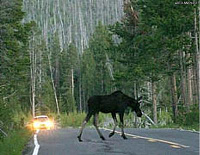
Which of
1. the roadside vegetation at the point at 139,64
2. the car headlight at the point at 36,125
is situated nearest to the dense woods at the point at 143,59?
the roadside vegetation at the point at 139,64

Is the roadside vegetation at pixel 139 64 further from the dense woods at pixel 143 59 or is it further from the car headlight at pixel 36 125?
the car headlight at pixel 36 125

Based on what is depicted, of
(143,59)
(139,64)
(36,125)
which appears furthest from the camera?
(143,59)

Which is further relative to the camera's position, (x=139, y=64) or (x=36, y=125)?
(x=139, y=64)

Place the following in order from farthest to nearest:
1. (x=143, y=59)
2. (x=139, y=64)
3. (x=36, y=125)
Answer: (x=143, y=59), (x=139, y=64), (x=36, y=125)

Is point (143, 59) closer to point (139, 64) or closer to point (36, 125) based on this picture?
point (139, 64)

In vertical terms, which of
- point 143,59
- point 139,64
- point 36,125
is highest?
point 143,59

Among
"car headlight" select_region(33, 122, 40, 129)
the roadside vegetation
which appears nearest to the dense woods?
the roadside vegetation

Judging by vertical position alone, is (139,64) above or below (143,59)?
below

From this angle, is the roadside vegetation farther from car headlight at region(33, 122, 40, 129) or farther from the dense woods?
car headlight at region(33, 122, 40, 129)

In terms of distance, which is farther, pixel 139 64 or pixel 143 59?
pixel 143 59

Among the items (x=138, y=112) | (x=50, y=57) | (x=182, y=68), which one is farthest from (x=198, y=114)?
(x=50, y=57)

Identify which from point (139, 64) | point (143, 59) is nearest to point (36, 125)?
point (139, 64)

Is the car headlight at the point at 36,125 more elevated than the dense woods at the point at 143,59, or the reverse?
the dense woods at the point at 143,59

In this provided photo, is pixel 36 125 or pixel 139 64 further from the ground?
pixel 139 64
